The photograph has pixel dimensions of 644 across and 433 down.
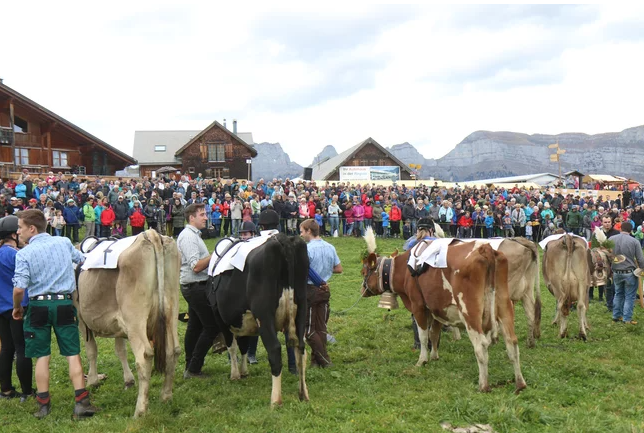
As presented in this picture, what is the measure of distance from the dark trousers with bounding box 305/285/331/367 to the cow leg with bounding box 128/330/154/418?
2523mm

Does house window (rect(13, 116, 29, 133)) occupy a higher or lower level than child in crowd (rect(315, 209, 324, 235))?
higher

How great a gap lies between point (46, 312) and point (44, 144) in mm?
36350

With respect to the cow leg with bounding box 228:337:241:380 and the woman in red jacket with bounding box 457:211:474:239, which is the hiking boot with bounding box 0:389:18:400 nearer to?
the cow leg with bounding box 228:337:241:380

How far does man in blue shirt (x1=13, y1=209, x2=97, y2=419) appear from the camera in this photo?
6.14 meters

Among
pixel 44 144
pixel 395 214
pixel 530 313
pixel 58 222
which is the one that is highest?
pixel 44 144

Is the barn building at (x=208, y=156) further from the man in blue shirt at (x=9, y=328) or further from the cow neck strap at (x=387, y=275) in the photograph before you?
the man in blue shirt at (x=9, y=328)

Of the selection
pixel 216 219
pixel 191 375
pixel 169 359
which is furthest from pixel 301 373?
pixel 216 219

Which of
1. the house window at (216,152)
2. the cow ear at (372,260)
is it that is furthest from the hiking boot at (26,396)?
the house window at (216,152)

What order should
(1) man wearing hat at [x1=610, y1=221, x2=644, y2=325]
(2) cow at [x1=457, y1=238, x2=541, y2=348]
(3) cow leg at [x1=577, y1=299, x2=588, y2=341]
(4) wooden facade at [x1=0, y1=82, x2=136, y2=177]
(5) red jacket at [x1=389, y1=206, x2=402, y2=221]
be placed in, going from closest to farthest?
(2) cow at [x1=457, y1=238, x2=541, y2=348] < (3) cow leg at [x1=577, y1=299, x2=588, y2=341] < (1) man wearing hat at [x1=610, y1=221, x2=644, y2=325] < (5) red jacket at [x1=389, y1=206, x2=402, y2=221] < (4) wooden facade at [x1=0, y1=82, x2=136, y2=177]

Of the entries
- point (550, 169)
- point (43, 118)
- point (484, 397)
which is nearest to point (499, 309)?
point (484, 397)

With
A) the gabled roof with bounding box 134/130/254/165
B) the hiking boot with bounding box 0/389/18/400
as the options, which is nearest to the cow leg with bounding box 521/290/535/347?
the hiking boot with bounding box 0/389/18/400

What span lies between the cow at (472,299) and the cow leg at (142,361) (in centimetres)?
405

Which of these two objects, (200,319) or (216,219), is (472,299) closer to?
(200,319)

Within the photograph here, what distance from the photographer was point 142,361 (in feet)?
A: 20.4
